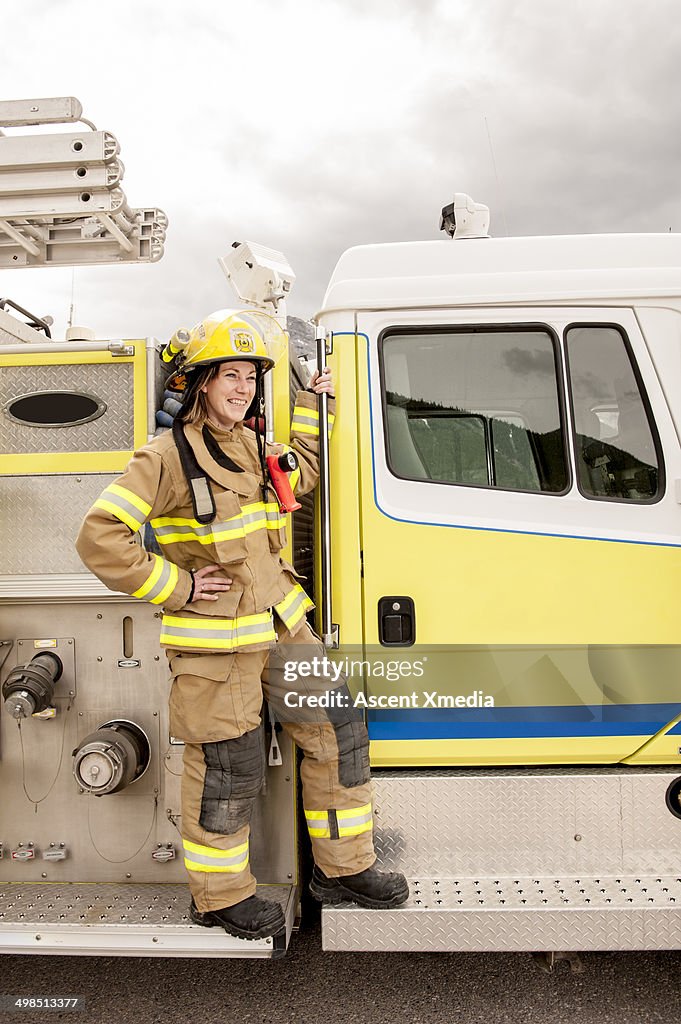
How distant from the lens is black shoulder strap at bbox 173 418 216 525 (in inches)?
101

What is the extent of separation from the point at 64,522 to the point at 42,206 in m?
1.46

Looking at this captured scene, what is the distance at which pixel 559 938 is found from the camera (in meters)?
2.57

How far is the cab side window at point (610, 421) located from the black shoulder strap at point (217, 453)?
128 cm

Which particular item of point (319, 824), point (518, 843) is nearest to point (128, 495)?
point (319, 824)

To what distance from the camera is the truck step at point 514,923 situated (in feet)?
8.45

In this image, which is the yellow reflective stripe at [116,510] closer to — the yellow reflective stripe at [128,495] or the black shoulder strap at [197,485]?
the yellow reflective stripe at [128,495]

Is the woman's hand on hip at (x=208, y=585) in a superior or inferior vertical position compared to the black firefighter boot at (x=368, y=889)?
superior

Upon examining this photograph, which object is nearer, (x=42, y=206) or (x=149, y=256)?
(x=42, y=206)

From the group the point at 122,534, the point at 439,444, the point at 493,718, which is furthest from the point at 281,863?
the point at 439,444

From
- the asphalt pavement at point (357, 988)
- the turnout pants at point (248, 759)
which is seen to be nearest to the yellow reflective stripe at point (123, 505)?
the turnout pants at point (248, 759)

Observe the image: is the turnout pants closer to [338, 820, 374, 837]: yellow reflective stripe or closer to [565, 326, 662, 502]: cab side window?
[338, 820, 374, 837]: yellow reflective stripe

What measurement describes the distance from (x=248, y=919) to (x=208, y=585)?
117 cm

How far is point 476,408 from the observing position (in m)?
2.83

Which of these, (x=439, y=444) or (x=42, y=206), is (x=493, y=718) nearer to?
(x=439, y=444)
